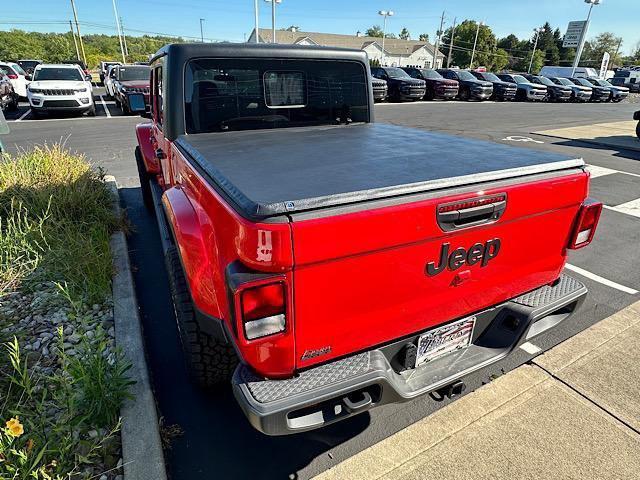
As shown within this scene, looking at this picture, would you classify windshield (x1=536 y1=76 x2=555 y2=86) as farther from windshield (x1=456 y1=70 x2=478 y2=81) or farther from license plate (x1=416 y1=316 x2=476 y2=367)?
license plate (x1=416 y1=316 x2=476 y2=367)

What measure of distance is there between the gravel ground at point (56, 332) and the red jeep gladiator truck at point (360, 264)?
596mm

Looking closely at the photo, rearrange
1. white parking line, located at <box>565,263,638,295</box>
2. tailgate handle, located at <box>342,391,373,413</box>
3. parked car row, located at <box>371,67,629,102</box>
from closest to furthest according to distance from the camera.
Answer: tailgate handle, located at <box>342,391,373,413</box>, white parking line, located at <box>565,263,638,295</box>, parked car row, located at <box>371,67,629,102</box>

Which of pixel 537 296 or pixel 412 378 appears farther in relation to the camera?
pixel 537 296

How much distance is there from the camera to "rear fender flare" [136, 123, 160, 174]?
15.6 ft

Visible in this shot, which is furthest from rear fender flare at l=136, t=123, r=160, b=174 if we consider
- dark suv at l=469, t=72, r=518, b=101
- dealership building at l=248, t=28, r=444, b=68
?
dealership building at l=248, t=28, r=444, b=68

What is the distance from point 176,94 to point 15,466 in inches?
97.5

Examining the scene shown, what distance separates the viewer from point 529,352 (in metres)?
3.08

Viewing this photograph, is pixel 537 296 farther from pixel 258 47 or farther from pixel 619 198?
pixel 619 198

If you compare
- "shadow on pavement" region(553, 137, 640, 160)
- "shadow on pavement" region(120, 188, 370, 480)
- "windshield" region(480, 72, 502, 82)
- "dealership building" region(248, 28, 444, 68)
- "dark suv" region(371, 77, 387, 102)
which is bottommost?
"shadow on pavement" region(120, 188, 370, 480)

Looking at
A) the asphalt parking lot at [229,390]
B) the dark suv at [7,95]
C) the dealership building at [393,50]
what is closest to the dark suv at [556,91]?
the asphalt parking lot at [229,390]

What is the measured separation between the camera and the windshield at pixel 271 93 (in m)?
3.14

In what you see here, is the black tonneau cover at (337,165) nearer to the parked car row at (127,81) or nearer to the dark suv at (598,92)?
the parked car row at (127,81)

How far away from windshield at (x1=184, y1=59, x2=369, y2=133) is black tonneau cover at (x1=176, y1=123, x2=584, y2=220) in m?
0.21

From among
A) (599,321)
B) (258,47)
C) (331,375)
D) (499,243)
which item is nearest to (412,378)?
(331,375)
